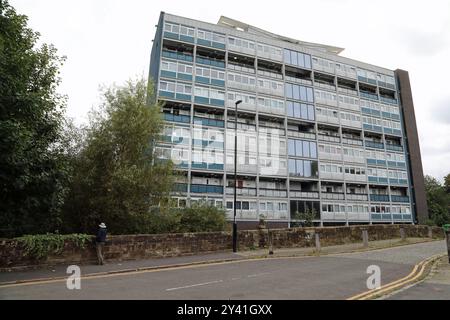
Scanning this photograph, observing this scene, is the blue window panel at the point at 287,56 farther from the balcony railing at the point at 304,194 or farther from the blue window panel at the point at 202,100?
the balcony railing at the point at 304,194

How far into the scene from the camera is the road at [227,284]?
862 cm

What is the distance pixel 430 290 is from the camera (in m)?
9.09

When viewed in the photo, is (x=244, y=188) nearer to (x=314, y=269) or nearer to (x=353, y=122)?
(x=353, y=122)

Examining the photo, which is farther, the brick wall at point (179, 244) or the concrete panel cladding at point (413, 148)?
the concrete panel cladding at point (413, 148)

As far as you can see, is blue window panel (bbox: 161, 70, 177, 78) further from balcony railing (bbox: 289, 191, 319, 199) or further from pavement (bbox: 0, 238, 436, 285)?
pavement (bbox: 0, 238, 436, 285)

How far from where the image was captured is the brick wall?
43.3 ft

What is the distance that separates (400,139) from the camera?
57406 mm

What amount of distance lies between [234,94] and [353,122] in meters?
20.1

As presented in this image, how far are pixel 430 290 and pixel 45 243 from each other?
13.3m

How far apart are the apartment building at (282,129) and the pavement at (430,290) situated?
27.5 meters

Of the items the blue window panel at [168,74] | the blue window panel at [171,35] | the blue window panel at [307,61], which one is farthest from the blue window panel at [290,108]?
the blue window panel at [171,35]

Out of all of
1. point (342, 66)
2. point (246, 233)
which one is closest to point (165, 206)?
point (246, 233)

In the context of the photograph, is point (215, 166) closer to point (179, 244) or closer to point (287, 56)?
point (287, 56)

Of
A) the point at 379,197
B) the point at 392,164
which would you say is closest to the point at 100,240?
the point at 379,197
